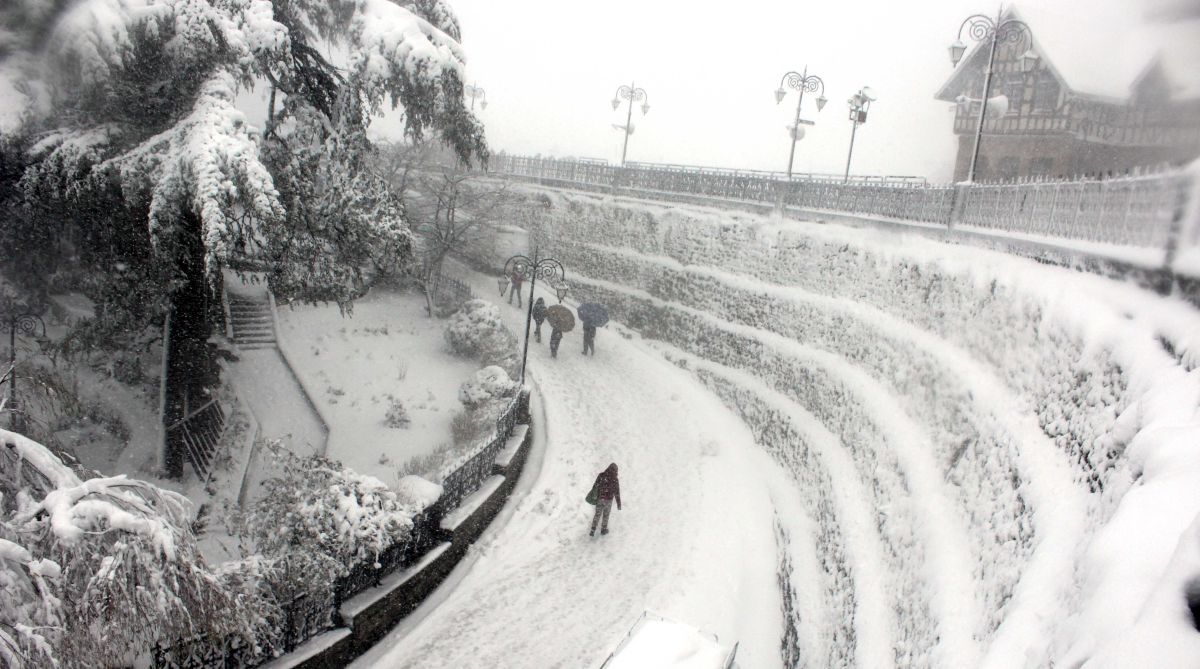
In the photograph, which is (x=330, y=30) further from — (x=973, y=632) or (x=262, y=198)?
(x=973, y=632)

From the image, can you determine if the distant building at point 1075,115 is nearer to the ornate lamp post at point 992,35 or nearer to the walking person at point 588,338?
the ornate lamp post at point 992,35

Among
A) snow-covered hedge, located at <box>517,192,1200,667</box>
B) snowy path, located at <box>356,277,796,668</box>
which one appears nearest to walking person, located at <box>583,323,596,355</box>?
snowy path, located at <box>356,277,796,668</box>

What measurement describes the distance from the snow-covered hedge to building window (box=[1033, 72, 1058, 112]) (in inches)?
291

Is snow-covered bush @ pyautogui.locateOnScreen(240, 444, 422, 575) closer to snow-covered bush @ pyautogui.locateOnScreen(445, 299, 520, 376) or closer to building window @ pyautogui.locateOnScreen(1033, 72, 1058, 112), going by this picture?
snow-covered bush @ pyautogui.locateOnScreen(445, 299, 520, 376)

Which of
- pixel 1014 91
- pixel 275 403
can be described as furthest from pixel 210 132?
pixel 1014 91

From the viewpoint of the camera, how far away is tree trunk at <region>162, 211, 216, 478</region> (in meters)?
9.29

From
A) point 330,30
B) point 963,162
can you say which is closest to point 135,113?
point 330,30

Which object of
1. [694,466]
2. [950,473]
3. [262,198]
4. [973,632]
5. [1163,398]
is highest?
[262,198]

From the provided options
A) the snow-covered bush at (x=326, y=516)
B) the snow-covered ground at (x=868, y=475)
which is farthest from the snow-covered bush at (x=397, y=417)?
the snow-covered bush at (x=326, y=516)

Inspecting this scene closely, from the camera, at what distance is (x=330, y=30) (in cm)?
1021

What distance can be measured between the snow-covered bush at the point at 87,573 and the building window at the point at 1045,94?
19.3 m

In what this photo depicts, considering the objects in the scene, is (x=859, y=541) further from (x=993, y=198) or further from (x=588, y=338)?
(x=588, y=338)

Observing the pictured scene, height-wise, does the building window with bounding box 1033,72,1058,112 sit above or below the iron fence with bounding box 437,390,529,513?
above

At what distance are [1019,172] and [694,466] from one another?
12853mm
